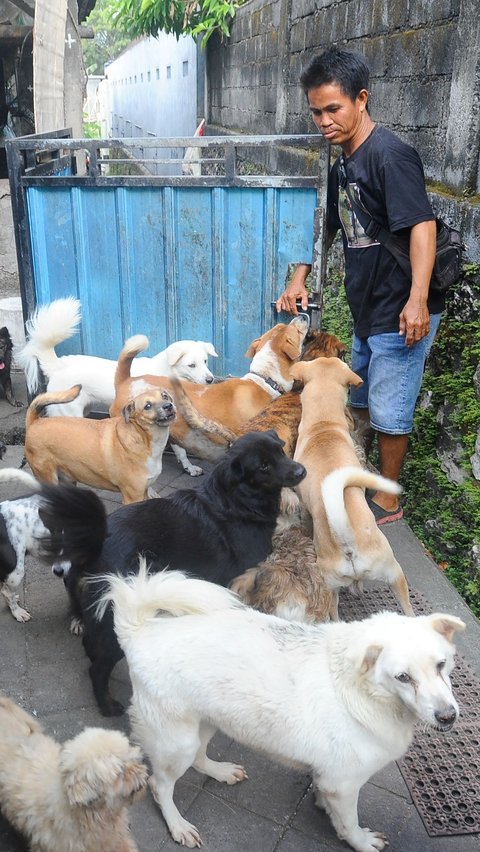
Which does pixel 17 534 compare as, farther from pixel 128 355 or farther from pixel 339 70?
pixel 339 70

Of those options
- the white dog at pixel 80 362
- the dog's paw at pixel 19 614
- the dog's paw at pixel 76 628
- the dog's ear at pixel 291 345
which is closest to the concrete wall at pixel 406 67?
the dog's ear at pixel 291 345

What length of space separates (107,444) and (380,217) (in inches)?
80.5

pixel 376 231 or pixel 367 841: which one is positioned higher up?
pixel 376 231

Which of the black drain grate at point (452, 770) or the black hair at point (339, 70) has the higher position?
the black hair at point (339, 70)

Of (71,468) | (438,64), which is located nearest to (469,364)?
(438,64)

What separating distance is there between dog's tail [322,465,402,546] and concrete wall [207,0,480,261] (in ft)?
5.64

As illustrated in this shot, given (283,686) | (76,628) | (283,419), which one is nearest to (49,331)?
(283,419)

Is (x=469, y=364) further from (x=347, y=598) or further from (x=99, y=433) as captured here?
(x=99, y=433)

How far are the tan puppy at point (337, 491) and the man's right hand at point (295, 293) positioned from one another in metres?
0.77

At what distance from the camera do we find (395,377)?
411 centimetres

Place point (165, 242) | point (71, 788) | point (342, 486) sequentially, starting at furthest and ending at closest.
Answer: point (165, 242)
point (342, 486)
point (71, 788)

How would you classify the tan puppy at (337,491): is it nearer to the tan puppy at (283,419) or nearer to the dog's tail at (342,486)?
the dog's tail at (342,486)

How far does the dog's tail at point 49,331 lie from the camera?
5.02 m

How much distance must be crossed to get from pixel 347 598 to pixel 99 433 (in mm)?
1753
